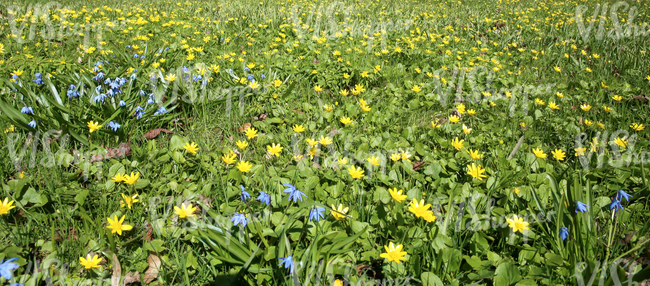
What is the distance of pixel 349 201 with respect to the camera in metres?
1.87

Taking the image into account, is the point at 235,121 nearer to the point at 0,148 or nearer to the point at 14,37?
the point at 0,148

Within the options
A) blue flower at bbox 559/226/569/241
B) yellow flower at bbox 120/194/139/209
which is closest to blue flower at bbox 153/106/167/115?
yellow flower at bbox 120/194/139/209

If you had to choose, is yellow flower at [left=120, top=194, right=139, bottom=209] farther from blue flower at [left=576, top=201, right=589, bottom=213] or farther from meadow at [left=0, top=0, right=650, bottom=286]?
blue flower at [left=576, top=201, right=589, bottom=213]

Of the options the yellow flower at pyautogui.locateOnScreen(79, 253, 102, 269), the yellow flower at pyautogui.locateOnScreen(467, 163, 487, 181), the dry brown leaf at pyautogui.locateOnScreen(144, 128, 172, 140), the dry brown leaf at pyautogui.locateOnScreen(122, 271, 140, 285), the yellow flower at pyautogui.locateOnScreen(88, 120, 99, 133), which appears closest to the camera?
the yellow flower at pyautogui.locateOnScreen(79, 253, 102, 269)

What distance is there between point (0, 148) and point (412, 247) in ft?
7.81

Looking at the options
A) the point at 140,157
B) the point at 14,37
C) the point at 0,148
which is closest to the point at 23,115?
the point at 0,148

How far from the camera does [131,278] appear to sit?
1468 millimetres

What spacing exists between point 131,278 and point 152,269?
8 centimetres

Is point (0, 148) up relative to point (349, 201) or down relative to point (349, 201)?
up

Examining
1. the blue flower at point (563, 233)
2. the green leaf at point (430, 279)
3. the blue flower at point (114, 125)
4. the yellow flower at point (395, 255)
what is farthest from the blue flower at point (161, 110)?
the blue flower at point (563, 233)

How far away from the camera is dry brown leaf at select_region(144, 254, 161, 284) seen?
1479mm

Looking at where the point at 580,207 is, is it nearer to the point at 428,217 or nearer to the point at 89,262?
the point at 428,217

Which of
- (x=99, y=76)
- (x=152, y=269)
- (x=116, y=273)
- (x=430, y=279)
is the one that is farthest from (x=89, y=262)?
(x=99, y=76)

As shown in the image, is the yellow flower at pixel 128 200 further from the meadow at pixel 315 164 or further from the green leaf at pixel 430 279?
the green leaf at pixel 430 279
